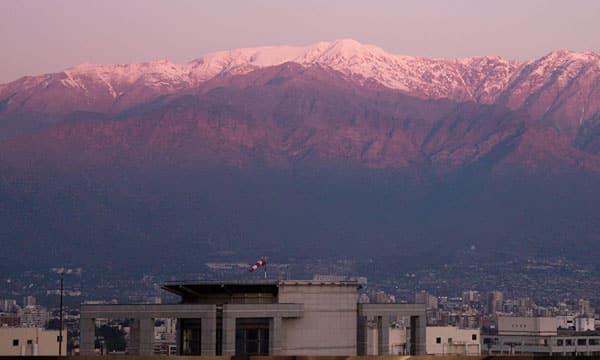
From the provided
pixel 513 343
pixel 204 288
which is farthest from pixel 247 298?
pixel 513 343

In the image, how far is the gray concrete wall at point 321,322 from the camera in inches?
2336

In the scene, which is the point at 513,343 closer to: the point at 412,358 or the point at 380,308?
the point at 380,308

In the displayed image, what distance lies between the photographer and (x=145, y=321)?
5859cm

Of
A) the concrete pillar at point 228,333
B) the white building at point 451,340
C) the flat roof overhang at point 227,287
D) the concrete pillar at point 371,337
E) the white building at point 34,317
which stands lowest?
the concrete pillar at point 228,333

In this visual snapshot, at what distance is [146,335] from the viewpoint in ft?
194

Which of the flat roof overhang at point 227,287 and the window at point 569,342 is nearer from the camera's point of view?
the flat roof overhang at point 227,287

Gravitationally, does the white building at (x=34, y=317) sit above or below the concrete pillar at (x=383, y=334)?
above

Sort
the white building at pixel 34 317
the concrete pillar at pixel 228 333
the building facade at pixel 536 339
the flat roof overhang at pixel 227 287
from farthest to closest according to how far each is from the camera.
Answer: the white building at pixel 34 317 → the building facade at pixel 536 339 → the flat roof overhang at pixel 227 287 → the concrete pillar at pixel 228 333

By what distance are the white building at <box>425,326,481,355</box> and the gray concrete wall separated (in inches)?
1774

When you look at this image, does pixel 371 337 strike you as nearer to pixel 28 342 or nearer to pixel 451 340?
pixel 28 342

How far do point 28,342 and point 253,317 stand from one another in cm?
Result: 3865

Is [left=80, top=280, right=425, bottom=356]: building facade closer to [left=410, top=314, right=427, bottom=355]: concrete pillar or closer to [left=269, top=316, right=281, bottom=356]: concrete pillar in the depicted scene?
[left=269, top=316, right=281, bottom=356]: concrete pillar

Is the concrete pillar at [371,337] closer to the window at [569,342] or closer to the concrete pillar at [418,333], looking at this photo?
the concrete pillar at [418,333]

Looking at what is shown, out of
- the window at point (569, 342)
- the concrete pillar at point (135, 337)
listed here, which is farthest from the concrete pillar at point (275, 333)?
the window at point (569, 342)
